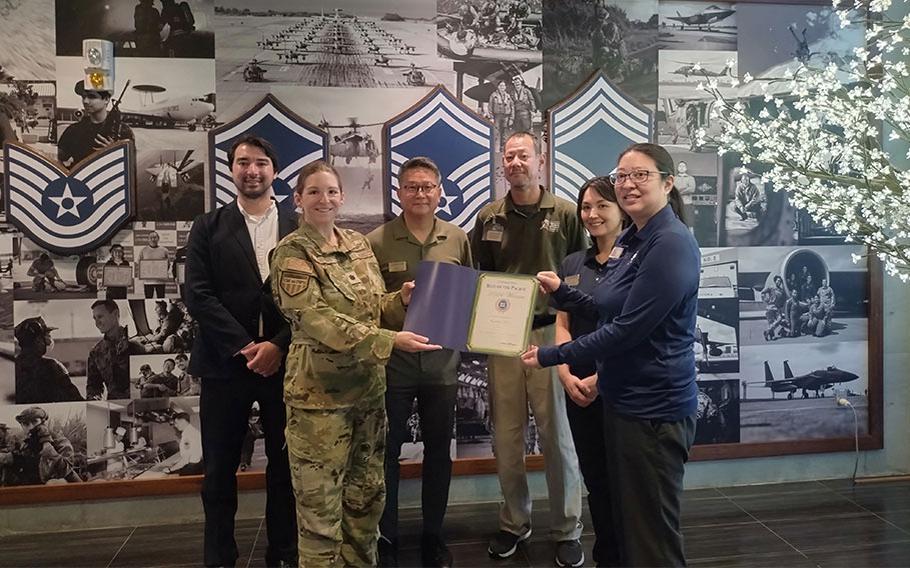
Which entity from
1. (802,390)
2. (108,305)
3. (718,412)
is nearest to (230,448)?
(108,305)

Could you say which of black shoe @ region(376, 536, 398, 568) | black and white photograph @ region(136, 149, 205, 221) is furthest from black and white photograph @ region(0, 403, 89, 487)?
black shoe @ region(376, 536, 398, 568)

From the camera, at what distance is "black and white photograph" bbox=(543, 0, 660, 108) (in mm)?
3791

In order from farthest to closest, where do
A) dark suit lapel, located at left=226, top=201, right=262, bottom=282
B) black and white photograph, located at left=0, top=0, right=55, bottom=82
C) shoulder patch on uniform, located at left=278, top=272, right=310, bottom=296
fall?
1. black and white photograph, located at left=0, top=0, right=55, bottom=82
2. dark suit lapel, located at left=226, top=201, right=262, bottom=282
3. shoulder patch on uniform, located at left=278, top=272, right=310, bottom=296

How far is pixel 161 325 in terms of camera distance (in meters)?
3.55

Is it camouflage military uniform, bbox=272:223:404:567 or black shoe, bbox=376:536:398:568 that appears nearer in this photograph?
camouflage military uniform, bbox=272:223:404:567

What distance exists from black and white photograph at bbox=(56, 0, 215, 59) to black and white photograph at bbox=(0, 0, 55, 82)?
0.05 meters

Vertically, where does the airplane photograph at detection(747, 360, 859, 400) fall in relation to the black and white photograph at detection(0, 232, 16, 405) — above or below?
below

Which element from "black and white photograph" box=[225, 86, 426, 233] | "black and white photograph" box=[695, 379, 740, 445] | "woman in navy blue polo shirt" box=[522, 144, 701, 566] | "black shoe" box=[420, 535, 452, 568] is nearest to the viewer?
"woman in navy blue polo shirt" box=[522, 144, 701, 566]

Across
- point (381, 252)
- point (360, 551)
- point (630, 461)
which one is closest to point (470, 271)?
point (381, 252)

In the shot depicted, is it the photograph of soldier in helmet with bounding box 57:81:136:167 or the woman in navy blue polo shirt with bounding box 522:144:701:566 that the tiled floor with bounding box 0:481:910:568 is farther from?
the photograph of soldier in helmet with bounding box 57:81:136:167

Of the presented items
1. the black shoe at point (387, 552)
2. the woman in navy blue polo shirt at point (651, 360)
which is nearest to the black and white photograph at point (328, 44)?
the woman in navy blue polo shirt at point (651, 360)

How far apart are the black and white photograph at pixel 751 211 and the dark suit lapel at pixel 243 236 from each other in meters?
2.57

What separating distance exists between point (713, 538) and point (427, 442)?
148 centimetres

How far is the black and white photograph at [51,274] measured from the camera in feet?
11.3
